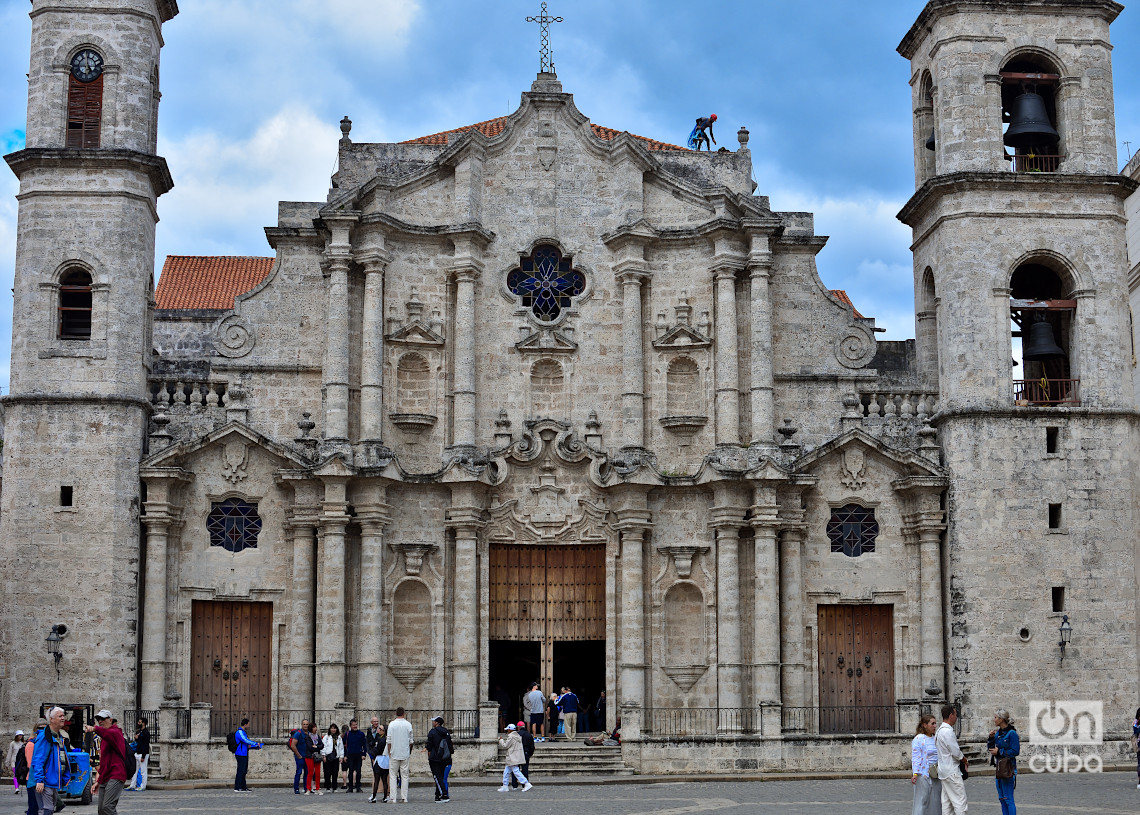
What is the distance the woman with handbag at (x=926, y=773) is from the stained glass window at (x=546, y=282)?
17.8 metres

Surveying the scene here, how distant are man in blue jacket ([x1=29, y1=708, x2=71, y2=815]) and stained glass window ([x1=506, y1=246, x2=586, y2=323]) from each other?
1823 cm

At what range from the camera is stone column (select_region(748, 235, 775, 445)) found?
102 feet

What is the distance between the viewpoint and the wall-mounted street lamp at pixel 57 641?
91.6 feet

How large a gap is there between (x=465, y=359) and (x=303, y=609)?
6.26 metres

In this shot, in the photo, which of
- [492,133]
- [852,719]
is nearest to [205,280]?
[492,133]

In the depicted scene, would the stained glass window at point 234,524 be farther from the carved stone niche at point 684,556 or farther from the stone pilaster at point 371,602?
the carved stone niche at point 684,556

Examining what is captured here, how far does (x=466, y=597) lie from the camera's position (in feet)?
99.3

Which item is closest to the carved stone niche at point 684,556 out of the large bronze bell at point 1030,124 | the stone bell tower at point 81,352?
the stone bell tower at point 81,352

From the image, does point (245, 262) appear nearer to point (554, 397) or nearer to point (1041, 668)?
point (554, 397)

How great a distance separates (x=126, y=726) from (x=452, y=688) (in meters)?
6.45

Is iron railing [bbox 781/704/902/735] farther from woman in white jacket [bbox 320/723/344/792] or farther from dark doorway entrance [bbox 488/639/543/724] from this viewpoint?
woman in white jacket [bbox 320/723/344/792]

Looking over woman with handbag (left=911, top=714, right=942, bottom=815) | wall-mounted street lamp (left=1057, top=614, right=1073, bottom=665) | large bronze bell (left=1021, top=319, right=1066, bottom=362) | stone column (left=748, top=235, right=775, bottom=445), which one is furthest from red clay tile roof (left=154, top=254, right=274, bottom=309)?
woman with handbag (left=911, top=714, right=942, bottom=815)

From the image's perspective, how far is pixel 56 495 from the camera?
28.7m

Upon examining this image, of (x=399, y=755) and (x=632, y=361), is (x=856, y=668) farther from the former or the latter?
(x=399, y=755)
